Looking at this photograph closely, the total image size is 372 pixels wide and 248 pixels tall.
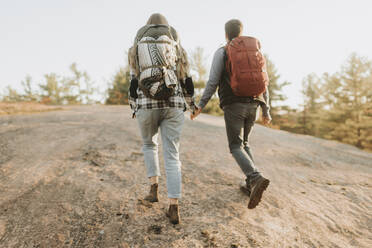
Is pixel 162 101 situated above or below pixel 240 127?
above

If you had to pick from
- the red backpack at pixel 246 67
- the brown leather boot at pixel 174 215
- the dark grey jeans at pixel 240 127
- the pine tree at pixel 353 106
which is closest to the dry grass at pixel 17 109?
the brown leather boot at pixel 174 215

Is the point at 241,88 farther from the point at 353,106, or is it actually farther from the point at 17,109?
the point at 353,106

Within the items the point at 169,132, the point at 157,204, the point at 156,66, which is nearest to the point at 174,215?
the point at 157,204

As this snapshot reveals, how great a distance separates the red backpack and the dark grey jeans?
0.59 feet

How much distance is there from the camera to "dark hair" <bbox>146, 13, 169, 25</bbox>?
237 cm

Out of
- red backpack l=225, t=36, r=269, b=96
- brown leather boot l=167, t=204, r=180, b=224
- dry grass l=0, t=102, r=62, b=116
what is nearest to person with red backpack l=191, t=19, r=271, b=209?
red backpack l=225, t=36, r=269, b=96

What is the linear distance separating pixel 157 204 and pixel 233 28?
7.49 ft

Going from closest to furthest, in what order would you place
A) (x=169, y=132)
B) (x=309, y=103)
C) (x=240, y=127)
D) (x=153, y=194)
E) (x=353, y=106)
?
(x=169, y=132)
(x=153, y=194)
(x=240, y=127)
(x=353, y=106)
(x=309, y=103)

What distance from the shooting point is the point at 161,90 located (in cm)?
212

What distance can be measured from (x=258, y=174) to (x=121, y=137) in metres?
3.97

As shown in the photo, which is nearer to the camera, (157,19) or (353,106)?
(157,19)

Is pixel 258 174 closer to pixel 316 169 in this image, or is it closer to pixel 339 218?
pixel 339 218

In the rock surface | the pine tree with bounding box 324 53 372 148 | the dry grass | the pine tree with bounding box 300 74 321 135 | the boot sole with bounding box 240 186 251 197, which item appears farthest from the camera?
the pine tree with bounding box 300 74 321 135

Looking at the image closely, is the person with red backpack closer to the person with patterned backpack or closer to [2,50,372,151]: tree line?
the person with patterned backpack
